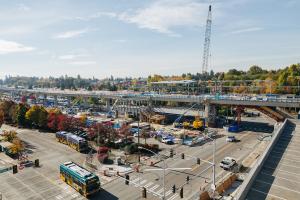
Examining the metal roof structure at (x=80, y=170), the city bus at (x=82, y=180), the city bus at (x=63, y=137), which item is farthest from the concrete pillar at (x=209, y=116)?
the city bus at (x=82, y=180)

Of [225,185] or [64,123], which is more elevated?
[64,123]

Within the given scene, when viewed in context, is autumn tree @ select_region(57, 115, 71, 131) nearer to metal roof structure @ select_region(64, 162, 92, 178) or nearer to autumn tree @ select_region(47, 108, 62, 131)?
autumn tree @ select_region(47, 108, 62, 131)

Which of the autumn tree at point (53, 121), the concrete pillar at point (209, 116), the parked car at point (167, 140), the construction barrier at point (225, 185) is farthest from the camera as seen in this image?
the concrete pillar at point (209, 116)

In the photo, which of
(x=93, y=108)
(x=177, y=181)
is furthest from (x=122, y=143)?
(x=93, y=108)

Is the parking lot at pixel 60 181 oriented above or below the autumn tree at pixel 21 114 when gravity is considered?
below

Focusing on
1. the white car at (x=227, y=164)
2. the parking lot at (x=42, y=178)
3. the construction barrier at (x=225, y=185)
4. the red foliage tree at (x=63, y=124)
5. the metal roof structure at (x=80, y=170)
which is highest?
the red foliage tree at (x=63, y=124)

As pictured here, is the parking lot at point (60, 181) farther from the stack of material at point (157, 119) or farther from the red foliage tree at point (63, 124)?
the stack of material at point (157, 119)

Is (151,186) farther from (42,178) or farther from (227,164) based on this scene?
(42,178)

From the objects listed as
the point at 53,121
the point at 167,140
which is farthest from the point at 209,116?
the point at 53,121
